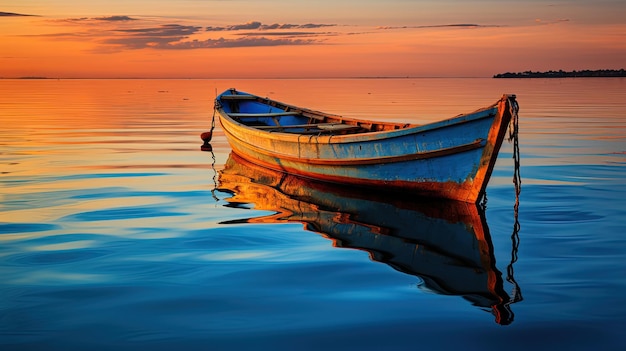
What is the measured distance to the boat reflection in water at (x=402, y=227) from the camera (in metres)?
6.81

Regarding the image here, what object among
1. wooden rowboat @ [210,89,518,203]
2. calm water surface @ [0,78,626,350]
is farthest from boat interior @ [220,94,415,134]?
calm water surface @ [0,78,626,350]

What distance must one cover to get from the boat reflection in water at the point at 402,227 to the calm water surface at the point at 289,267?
41 millimetres

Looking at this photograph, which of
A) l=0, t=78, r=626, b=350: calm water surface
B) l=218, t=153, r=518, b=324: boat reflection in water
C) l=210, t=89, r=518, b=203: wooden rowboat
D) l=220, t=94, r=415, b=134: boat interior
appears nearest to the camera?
l=0, t=78, r=626, b=350: calm water surface

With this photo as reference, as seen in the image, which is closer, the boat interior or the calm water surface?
the calm water surface

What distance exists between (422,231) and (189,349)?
505 cm

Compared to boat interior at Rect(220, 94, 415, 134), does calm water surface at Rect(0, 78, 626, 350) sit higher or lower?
lower

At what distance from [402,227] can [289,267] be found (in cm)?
279

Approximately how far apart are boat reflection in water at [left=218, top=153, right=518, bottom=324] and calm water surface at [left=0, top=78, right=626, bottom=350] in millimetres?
41

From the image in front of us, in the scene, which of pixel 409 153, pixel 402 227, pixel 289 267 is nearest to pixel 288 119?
pixel 409 153

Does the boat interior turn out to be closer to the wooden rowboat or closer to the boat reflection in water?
the wooden rowboat

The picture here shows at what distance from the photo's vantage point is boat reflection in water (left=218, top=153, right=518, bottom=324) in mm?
6809

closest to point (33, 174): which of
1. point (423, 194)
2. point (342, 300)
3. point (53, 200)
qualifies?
point (53, 200)

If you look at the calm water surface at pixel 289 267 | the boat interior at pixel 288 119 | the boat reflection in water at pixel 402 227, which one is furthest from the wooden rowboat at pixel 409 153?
the calm water surface at pixel 289 267

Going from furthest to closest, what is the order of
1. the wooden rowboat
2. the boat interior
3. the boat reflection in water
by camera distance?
1. the boat interior
2. the wooden rowboat
3. the boat reflection in water
